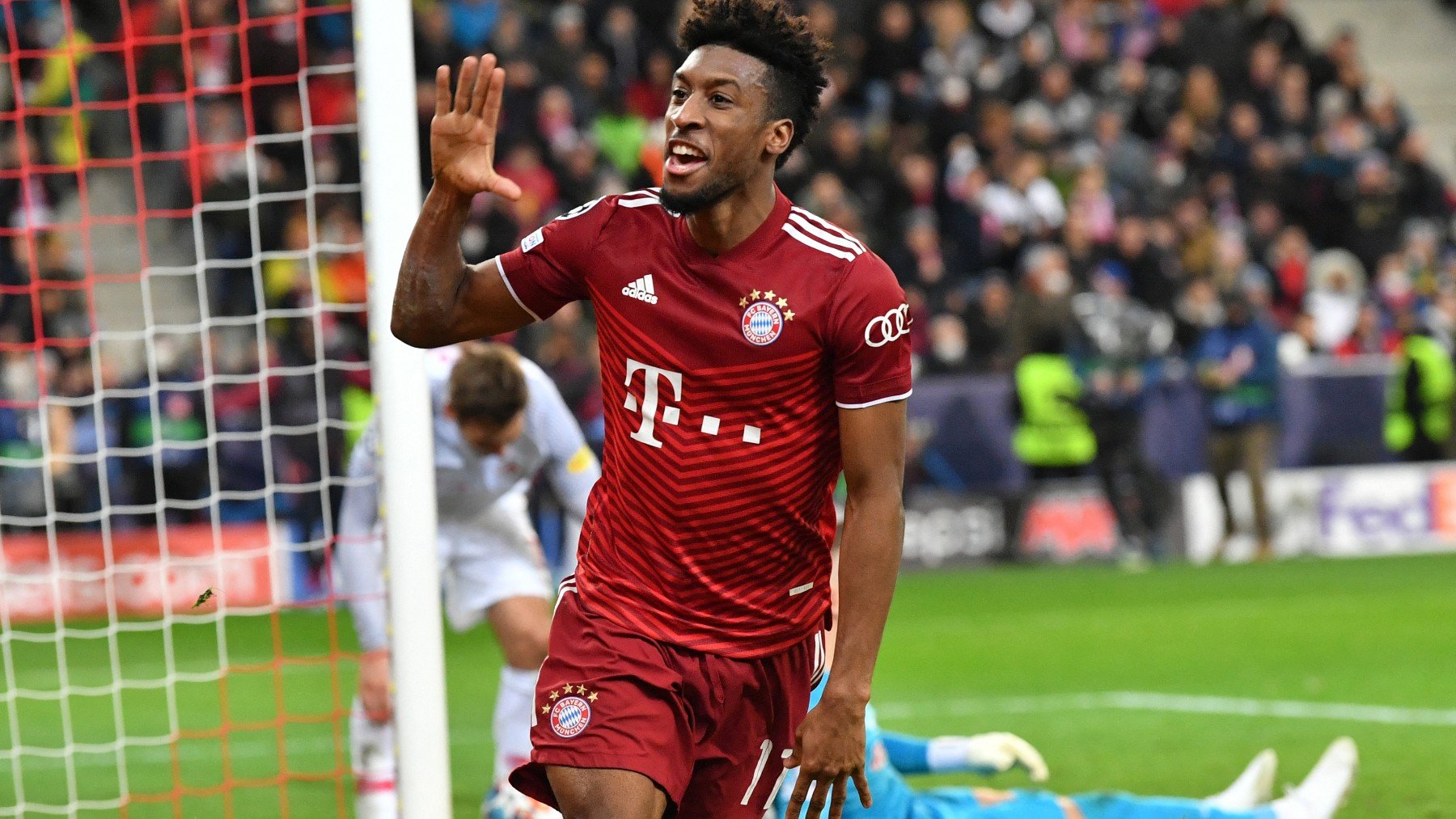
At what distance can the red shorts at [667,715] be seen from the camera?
3621 mm

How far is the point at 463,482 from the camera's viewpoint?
21.4ft

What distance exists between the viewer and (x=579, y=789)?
3572 millimetres

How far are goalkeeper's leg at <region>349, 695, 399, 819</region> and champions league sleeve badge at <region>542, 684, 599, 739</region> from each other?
2.50 metres

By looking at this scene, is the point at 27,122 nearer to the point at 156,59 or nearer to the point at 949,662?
the point at 156,59

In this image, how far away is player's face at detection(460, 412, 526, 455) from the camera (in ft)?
20.0

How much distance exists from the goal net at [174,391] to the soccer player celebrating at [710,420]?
4.56m

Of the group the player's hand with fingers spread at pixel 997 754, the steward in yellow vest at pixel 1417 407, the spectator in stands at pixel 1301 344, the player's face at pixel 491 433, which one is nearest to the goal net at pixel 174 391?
the player's face at pixel 491 433

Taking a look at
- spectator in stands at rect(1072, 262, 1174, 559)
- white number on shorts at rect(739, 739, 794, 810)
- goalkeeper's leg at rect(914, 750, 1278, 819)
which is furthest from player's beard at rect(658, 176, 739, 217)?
spectator in stands at rect(1072, 262, 1174, 559)

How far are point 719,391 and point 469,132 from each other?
727mm

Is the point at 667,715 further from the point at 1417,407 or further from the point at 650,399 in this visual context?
the point at 1417,407

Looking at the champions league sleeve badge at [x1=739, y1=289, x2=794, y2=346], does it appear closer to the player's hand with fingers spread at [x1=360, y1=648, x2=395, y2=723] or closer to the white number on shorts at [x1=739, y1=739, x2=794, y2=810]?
the white number on shorts at [x1=739, y1=739, x2=794, y2=810]

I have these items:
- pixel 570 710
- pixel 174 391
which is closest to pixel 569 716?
pixel 570 710

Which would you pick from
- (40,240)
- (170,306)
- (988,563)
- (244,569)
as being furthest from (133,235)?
(988,563)

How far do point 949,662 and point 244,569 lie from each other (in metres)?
5.30
